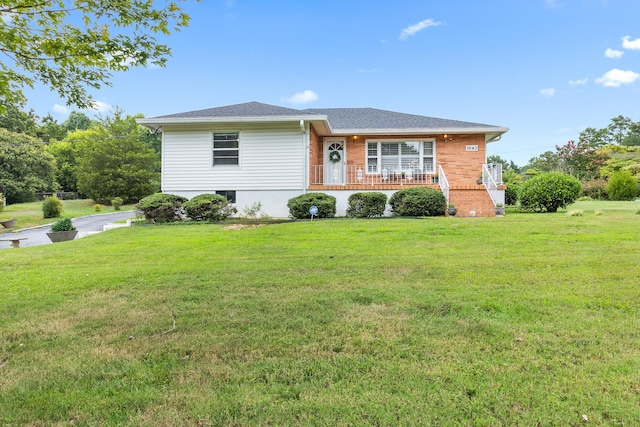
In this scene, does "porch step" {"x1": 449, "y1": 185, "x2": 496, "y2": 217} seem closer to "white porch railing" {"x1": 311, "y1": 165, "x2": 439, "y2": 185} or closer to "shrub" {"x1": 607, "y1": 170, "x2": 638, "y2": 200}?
"white porch railing" {"x1": 311, "y1": 165, "x2": 439, "y2": 185}

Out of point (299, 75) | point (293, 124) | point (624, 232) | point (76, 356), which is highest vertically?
point (299, 75)

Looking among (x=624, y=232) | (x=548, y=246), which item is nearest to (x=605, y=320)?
(x=548, y=246)

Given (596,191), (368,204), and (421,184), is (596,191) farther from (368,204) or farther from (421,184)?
(368,204)

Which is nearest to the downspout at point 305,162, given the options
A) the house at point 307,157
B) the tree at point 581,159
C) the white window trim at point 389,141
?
the house at point 307,157

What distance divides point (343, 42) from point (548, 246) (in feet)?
53.0

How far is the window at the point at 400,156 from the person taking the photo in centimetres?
1492

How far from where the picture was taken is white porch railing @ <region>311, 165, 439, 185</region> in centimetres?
1384

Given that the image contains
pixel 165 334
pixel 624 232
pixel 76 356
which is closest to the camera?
pixel 76 356

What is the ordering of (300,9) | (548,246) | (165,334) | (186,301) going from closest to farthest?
(165,334), (186,301), (548,246), (300,9)

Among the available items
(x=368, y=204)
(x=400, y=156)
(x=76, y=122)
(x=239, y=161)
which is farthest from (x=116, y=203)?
(x=76, y=122)

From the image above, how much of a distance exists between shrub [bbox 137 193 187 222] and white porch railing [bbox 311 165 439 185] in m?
4.99

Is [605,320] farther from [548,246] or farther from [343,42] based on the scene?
[343,42]

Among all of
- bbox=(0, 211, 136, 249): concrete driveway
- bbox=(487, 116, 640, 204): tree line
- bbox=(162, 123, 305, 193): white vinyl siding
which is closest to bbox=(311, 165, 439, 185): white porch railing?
bbox=(162, 123, 305, 193): white vinyl siding

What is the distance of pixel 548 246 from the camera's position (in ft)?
19.9
